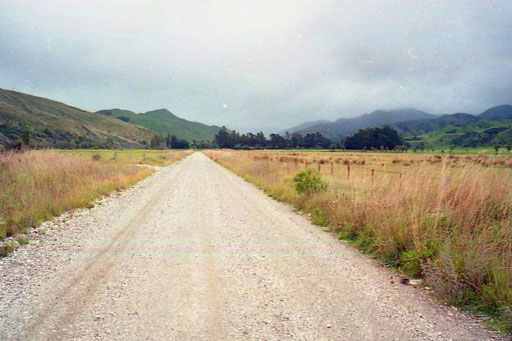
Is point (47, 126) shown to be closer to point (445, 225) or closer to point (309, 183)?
point (309, 183)

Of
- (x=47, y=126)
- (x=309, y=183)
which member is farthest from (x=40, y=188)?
(x=47, y=126)

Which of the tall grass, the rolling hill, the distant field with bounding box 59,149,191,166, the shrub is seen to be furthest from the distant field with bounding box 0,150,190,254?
the rolling hill

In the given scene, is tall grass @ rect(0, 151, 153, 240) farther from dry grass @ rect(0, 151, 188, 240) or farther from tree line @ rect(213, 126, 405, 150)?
tree line @ rect(213, 126, 405, 150)

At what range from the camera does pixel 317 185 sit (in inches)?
533

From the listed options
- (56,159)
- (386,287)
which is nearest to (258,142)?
(56,159)

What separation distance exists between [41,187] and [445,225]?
1419 centimetres

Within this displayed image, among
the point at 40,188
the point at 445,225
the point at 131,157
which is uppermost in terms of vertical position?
the point at 40,188

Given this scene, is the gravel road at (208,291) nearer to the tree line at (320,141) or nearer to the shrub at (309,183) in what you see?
the shrub at (309,183)

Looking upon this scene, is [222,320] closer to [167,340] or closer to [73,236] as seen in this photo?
[167,340]

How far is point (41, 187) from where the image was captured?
12.4 m

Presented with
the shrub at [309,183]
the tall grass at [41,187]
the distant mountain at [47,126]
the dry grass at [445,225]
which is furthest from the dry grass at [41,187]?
the distant mountain at [47,126]

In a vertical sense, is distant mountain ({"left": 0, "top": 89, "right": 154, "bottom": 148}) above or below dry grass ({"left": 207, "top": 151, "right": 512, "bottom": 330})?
above

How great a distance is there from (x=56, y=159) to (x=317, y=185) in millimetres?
13982

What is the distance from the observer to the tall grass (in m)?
8.76
